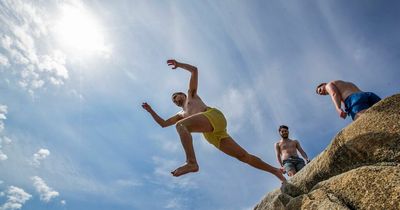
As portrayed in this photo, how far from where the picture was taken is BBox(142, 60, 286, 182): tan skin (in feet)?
20.0

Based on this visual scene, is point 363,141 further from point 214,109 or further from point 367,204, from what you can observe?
point 214,109

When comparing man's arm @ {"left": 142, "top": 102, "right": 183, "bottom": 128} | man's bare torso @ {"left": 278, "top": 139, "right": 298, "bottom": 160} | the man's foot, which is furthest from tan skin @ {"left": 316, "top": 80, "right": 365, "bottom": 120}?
man's bare torso @ {"left": 278, "top": 139, "right": 298, "bottom": 160}

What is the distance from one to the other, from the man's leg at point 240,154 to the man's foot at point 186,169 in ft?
4.93

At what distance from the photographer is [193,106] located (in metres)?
7.69

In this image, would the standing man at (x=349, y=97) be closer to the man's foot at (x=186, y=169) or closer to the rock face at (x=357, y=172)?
the rock face at (x=357, y=172)

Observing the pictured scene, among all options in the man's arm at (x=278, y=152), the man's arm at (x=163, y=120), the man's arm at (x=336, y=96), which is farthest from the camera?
the man's arm at (x=278, y=152)

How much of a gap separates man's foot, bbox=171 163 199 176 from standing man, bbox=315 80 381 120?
10.5 feet

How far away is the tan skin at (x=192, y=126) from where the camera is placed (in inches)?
240

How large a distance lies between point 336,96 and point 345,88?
0.28 metres

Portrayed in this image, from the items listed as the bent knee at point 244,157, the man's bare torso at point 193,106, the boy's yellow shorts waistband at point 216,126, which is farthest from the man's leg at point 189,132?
the bent knee at point 244,157

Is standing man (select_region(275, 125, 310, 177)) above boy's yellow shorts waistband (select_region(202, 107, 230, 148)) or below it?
above

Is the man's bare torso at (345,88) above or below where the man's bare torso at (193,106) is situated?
below

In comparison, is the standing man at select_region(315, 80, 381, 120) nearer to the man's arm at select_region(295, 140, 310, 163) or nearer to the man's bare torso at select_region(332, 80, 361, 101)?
the man's bare torso at select_region(332, 80, 361, 101)

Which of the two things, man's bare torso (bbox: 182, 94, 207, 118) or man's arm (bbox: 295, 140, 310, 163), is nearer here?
man's bare torso (bbox: 182, 94, 207, 118)
